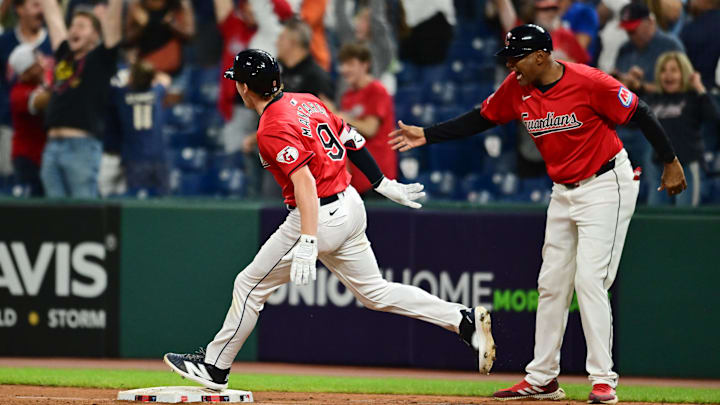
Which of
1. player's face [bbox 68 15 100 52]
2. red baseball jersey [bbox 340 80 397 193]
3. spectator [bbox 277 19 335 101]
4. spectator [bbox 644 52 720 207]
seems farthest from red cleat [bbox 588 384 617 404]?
player's face [bbox 68 15 100 52]

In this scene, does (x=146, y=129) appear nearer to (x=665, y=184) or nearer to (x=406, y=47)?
(x=406, y=47)

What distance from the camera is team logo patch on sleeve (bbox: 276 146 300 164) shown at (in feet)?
16.8

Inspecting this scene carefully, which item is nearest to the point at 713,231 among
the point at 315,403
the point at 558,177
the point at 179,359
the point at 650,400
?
the point at 650,400

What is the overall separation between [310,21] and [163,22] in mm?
1794

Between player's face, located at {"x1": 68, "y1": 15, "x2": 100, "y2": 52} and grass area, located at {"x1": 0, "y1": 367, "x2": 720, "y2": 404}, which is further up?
player's face, located at {"x1": 68, "y1": 15, "x2": 100, "y2": 52}

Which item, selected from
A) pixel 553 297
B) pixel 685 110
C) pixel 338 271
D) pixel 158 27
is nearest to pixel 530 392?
pixel 553 297

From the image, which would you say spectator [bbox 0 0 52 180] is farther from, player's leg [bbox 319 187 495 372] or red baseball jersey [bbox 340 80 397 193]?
player's leg [bbox 319 187 495 372]

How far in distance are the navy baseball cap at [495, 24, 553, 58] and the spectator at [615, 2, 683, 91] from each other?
311cm

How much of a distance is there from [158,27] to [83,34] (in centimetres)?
140

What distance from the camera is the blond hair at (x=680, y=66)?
325 inches

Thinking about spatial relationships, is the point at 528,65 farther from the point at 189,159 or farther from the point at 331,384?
the point at 189,159

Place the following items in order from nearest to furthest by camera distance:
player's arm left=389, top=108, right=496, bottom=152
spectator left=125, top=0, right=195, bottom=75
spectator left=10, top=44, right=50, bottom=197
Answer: player's arm left=389, top=108, right=496, bottom=152 < spectator left=10, top=44, right=50, bottom=197 < spectator left=125, top=0, right=195, bottom=75

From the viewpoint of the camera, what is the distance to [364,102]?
855 centimetres

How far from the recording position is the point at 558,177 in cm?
570
